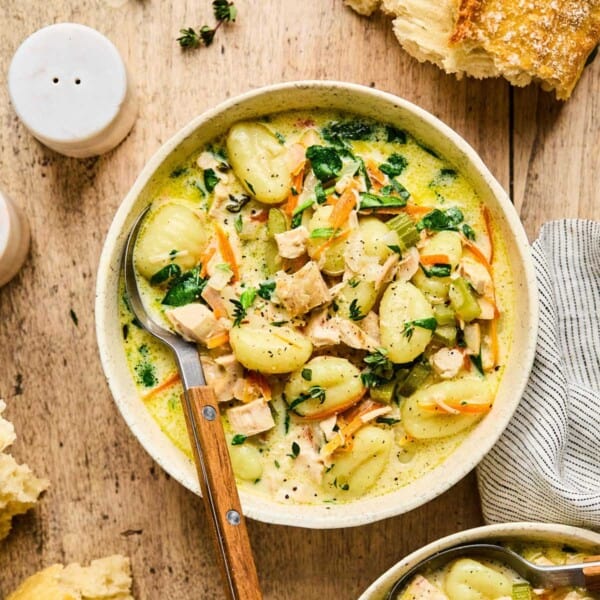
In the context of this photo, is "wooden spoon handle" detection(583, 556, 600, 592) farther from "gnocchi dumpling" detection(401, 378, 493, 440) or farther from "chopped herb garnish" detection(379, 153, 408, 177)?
"chopped herb garnish" detection(379, 153, 408, 177)

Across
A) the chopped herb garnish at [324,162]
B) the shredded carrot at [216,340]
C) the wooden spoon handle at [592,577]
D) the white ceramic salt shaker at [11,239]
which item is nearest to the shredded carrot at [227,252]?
the shredded carrot at [216,340]

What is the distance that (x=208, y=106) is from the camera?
2.09 meters

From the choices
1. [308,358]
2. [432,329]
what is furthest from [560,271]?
[308,358]

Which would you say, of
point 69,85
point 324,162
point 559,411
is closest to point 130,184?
point 69,85

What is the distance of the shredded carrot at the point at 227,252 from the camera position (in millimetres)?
1874

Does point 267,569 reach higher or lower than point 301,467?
lower

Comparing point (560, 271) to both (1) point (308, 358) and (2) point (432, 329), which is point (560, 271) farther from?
(1) point (308, 358)

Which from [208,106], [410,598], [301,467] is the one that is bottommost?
[410,598]

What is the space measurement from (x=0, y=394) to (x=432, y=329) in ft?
3.29

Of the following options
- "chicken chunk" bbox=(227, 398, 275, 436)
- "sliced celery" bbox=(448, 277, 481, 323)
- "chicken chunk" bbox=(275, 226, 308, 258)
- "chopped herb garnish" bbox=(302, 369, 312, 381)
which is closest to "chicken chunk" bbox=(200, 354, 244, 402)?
"chicken chunk" bbox=(227, 398, 275, 436)

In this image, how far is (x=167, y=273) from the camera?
188 cm

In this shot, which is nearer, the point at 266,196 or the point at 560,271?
the point at 266,196

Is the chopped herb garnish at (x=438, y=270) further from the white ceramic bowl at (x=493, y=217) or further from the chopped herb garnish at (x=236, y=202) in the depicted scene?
the chopped herb garnish at (x=236, y=202)

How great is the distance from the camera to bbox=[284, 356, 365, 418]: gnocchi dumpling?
1821mm
